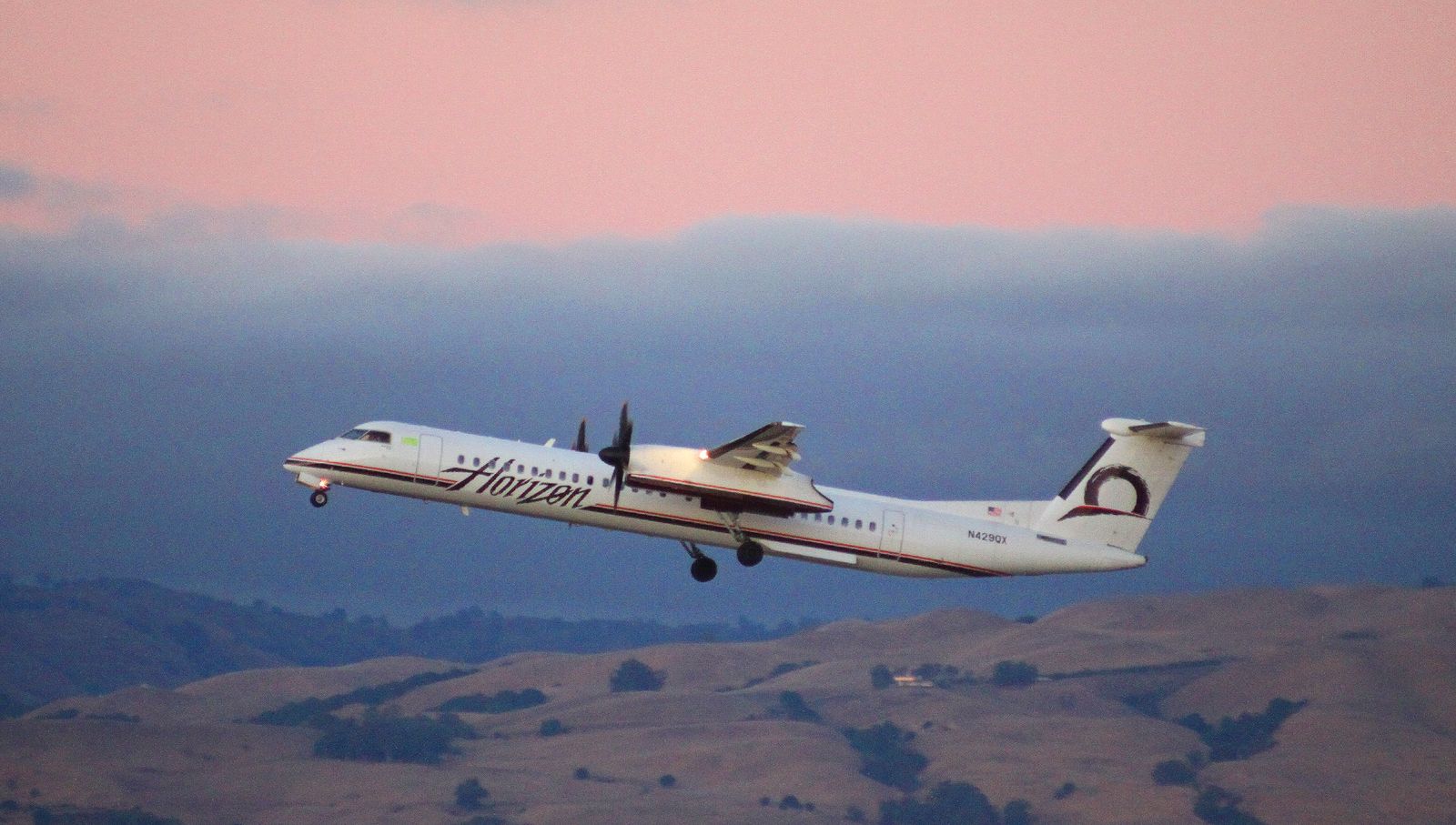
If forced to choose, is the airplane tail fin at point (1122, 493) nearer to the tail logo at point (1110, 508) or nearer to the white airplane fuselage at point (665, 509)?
the tail logo at point (1110, 508)

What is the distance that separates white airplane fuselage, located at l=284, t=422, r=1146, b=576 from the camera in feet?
164

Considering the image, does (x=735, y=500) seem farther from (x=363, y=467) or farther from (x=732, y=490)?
(x=363, y=467)

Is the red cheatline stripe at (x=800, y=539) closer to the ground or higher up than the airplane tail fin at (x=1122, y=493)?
closer to the ground

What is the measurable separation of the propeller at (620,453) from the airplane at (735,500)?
0.04m

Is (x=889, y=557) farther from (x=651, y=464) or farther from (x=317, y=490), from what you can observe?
(x=317, y=490)

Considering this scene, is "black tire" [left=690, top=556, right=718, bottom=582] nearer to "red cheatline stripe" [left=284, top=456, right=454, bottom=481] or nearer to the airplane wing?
the airplane wing

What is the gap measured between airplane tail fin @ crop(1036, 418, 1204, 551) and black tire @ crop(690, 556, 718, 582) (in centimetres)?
1037

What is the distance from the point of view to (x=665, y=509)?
166 ft

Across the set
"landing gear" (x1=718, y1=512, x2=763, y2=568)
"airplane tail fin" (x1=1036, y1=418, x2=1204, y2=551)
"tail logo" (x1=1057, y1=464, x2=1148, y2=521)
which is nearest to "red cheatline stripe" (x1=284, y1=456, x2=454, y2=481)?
"landing gear" (x1=718, y1=512, x2=763, y2=568)

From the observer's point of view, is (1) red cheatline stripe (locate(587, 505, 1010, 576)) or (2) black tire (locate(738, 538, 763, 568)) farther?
(2) black tire (locate(738, 538, 763, 568))

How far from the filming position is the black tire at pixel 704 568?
5141 cm

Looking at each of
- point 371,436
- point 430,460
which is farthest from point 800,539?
point 371,436

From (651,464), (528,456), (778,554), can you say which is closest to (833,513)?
(778,554)

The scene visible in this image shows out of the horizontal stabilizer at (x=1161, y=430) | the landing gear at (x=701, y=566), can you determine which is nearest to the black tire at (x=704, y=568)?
the landing gear at (x=701, y=566)
